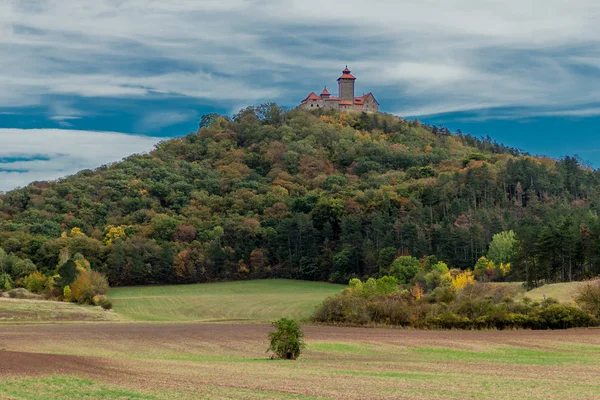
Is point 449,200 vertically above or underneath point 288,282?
above

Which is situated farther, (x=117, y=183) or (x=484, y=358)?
(x=117, y=183)

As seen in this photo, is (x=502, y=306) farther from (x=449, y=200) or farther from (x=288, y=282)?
(x=449, y=200)

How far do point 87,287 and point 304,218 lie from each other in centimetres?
4754

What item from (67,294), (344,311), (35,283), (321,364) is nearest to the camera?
(321,364)

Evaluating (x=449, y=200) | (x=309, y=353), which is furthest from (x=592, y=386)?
(x=449, y=200)

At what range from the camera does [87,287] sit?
312ft

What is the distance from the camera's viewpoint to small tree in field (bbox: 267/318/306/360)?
38.7 m

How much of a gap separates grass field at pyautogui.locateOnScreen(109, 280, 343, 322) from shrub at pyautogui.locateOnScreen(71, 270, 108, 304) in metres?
2.89

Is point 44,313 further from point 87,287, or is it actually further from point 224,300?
point 224,300

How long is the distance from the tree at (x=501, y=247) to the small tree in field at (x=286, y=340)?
67.4 meters

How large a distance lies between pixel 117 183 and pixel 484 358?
127m

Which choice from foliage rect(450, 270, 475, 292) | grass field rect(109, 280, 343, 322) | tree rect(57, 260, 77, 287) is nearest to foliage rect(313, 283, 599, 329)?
grass field rect(109, 280, 343, 322)

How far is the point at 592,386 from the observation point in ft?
89.0

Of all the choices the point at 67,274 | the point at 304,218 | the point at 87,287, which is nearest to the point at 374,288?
the point at 87,287
